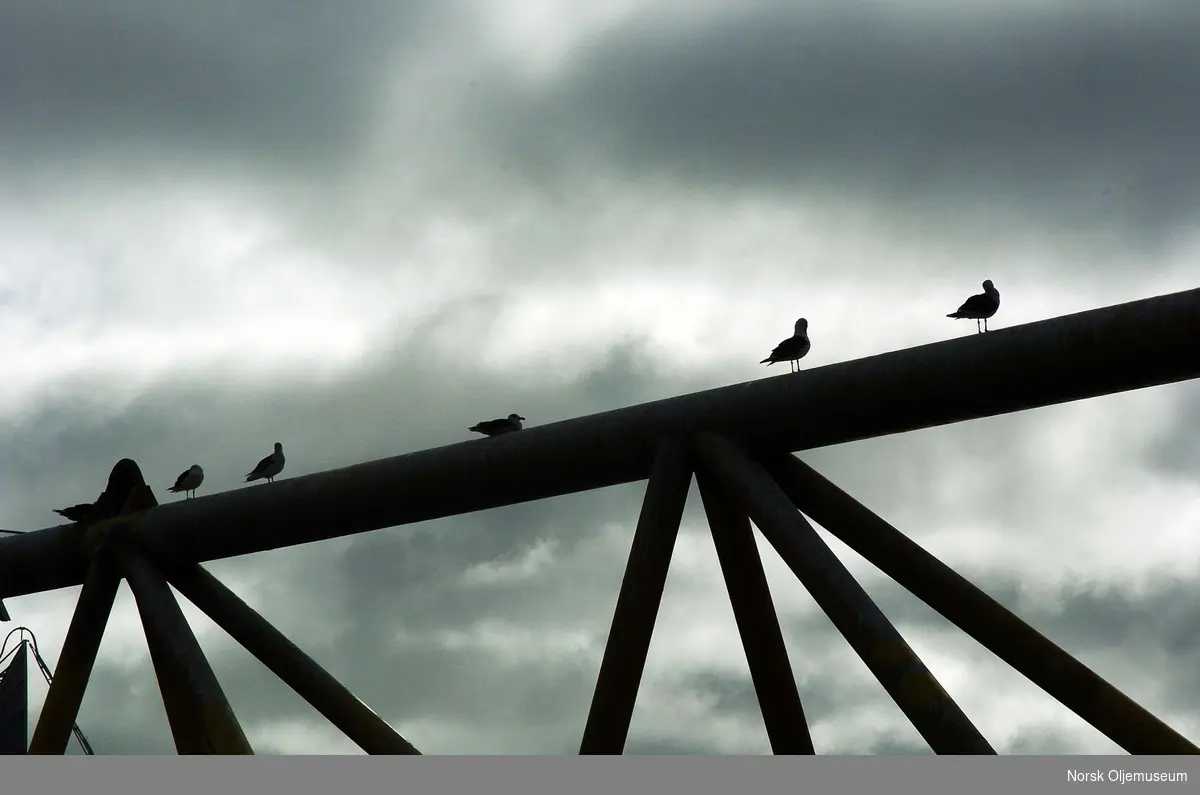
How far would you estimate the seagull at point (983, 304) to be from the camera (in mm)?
18484

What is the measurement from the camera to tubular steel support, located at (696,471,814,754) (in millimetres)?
12828

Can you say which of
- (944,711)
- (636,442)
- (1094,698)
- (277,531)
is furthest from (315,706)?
(1094,698)

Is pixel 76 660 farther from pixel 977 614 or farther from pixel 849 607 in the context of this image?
pixel 977 614

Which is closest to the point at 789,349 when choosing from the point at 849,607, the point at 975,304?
the point at 975,304

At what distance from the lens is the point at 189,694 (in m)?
14.4

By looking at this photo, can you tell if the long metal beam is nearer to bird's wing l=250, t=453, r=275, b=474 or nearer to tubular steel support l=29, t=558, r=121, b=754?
tubular steel support l=29, t=558, r=121, b=754

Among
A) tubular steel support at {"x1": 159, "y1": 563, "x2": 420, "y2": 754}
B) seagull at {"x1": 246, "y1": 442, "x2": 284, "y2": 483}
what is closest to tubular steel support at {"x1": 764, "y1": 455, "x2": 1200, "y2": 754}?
tubular steel support at {"x1": 159, "y1": 563, "x2": 420, "y2": 754}

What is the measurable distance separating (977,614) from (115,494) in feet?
33.6

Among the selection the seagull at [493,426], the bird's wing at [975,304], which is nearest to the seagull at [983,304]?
the bird's wing at [975,304]

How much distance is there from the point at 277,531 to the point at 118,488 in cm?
276

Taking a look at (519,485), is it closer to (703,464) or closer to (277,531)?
(703,464)

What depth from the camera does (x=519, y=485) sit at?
1358 centimetres

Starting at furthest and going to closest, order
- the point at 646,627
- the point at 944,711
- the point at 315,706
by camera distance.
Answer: the point at 315,706
the point at 646,627
the point at 944,711

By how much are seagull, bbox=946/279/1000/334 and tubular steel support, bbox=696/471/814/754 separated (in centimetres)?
720
